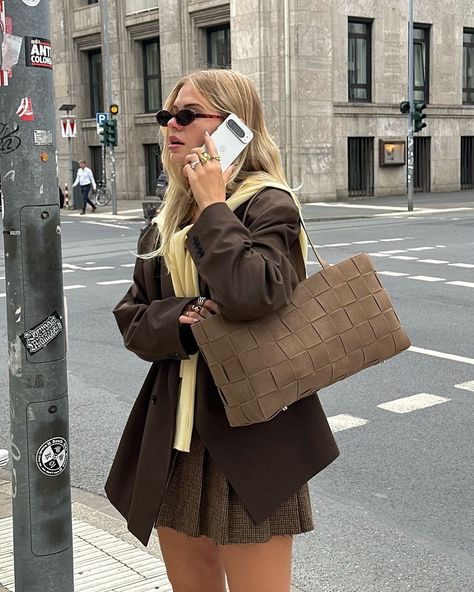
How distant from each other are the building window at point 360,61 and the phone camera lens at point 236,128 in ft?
107

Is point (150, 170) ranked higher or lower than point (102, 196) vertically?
higher

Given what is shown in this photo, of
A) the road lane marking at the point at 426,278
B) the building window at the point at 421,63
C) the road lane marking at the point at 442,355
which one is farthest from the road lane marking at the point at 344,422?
the building window at the point at 421,63

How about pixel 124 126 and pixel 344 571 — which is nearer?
pixel 344 571

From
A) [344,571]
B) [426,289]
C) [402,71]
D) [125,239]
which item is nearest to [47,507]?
[344,571]

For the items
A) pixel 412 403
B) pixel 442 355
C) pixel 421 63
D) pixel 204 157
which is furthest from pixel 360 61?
pixel 204 157

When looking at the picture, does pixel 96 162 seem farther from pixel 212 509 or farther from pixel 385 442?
pixel 212 509

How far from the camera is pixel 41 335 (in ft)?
8.74

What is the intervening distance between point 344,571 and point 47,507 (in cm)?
165

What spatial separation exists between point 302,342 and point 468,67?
127 ft

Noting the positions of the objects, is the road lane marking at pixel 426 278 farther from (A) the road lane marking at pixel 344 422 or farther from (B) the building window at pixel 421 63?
(B) the building window at pixel 421 63

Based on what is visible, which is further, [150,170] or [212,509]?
[150,170]

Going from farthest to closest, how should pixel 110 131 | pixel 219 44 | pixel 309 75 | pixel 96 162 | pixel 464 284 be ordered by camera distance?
pixel 96 162, pixel 219 44, pixel 309 75, pixel 110 131, pixel 464 284

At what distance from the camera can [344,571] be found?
3.88 meters

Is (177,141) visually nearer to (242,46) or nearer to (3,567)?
(3,567)
